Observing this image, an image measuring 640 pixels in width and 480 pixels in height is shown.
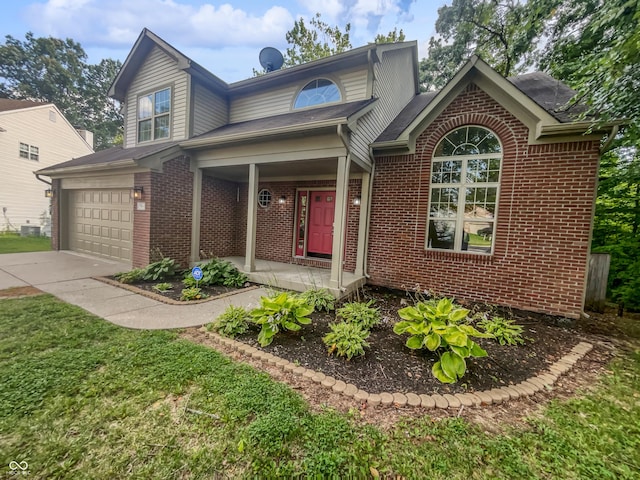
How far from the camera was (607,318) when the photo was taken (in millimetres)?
5070

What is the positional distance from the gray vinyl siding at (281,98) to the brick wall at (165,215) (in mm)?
2588

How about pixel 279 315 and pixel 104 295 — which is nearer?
pixel 279 315

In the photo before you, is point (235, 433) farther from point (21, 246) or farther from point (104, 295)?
point (21, 246)

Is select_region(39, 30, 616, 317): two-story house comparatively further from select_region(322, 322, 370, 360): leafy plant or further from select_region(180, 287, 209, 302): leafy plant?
select_region(322, 322, 370, 360): leafy plant

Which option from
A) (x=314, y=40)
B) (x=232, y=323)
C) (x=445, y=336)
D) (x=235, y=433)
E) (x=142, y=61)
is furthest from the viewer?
(x=314, y=40)

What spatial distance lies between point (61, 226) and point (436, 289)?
40.9 feet

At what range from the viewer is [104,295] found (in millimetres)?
4965

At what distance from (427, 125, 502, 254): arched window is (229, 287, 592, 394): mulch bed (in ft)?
6.76

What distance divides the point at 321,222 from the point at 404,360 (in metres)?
5.10

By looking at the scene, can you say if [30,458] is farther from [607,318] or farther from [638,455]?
[607,318]

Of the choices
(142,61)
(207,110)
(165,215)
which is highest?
(142,61)

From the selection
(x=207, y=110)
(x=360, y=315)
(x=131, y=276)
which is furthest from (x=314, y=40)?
(x=360, y=315)

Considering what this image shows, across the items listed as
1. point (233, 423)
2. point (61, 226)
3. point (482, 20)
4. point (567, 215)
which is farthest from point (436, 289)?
point (61, 226)

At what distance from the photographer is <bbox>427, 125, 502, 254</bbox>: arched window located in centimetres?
534
